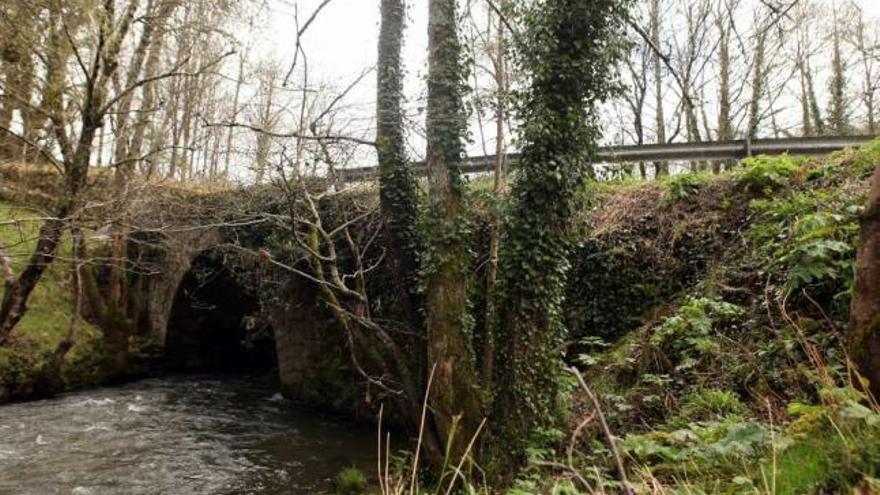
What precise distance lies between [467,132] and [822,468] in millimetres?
5111

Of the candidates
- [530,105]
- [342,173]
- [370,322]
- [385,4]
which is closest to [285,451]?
[370,322]

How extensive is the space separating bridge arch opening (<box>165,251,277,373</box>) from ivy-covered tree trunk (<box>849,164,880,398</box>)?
11722mm

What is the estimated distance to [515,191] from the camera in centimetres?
628

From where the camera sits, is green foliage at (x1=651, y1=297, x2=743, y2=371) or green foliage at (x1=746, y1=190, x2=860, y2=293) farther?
green foliage at (x1=651, y1=297, x2=743, y2=371)

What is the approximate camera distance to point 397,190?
24.2 feet

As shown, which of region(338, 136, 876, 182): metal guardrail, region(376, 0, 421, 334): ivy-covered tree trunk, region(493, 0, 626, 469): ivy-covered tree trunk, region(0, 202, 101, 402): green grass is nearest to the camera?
region(493, 0, 626, 469): ivy-covered tree trunk

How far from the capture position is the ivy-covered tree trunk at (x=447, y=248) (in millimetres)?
5996

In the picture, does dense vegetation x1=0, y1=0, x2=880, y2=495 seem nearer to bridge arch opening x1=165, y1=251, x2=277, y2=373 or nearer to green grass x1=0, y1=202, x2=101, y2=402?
green grass x1=0, y1=202, x2=101, y2=402

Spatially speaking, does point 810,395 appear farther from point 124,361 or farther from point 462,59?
point 124,361

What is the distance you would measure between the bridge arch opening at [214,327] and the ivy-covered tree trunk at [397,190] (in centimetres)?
651

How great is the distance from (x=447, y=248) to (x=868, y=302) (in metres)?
4.14

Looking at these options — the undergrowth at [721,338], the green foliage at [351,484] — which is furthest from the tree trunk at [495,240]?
the green foliage at [351,484]

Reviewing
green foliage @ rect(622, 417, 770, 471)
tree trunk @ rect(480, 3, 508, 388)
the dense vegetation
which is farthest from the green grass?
green foliage @ rect(622, 417, 770, 471)

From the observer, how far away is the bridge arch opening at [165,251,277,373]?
1320cm
